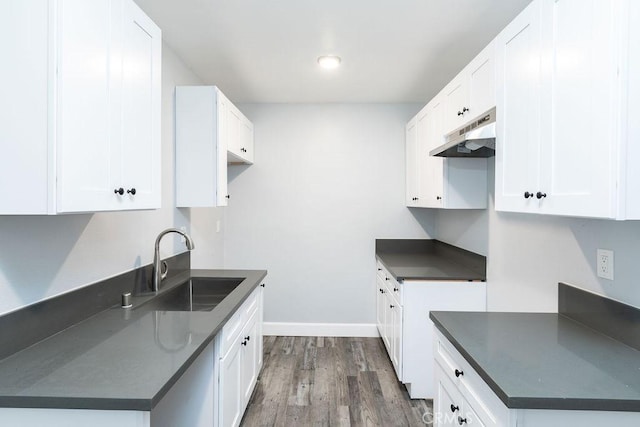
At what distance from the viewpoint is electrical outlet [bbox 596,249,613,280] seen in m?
1.40

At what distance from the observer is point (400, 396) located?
261 cm

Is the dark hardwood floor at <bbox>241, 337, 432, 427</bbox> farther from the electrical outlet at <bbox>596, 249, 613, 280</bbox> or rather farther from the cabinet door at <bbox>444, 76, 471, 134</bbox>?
the cabinet door at <bbox>444, 76, 471, 134</bbox>

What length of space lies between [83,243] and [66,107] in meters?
0.82

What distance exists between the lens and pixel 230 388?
1856 millimetres

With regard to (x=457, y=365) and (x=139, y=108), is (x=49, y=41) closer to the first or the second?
(x=139, y=108)

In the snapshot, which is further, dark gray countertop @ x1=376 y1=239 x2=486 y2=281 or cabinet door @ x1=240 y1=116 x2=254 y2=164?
cabinet door @ x1=240 y1=116 x2=254 y2=164

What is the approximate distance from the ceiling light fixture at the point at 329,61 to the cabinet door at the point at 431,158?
0.82 metres

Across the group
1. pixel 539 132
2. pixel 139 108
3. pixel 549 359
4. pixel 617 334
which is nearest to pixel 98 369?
pixel 139 108

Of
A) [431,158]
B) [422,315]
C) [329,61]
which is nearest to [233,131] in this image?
[329,61]

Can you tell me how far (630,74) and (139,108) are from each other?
170 cm

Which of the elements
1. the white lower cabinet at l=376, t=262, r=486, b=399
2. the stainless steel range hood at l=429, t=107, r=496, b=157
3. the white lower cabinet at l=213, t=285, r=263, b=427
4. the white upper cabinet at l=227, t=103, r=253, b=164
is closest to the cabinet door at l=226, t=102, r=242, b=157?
the white upper cabinet at l=227, t=103, r=253, b=164

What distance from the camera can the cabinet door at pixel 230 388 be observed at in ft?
5.53

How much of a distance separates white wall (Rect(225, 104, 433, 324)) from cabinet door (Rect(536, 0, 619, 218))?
2475mm

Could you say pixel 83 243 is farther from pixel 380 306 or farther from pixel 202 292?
pixel 380 306
